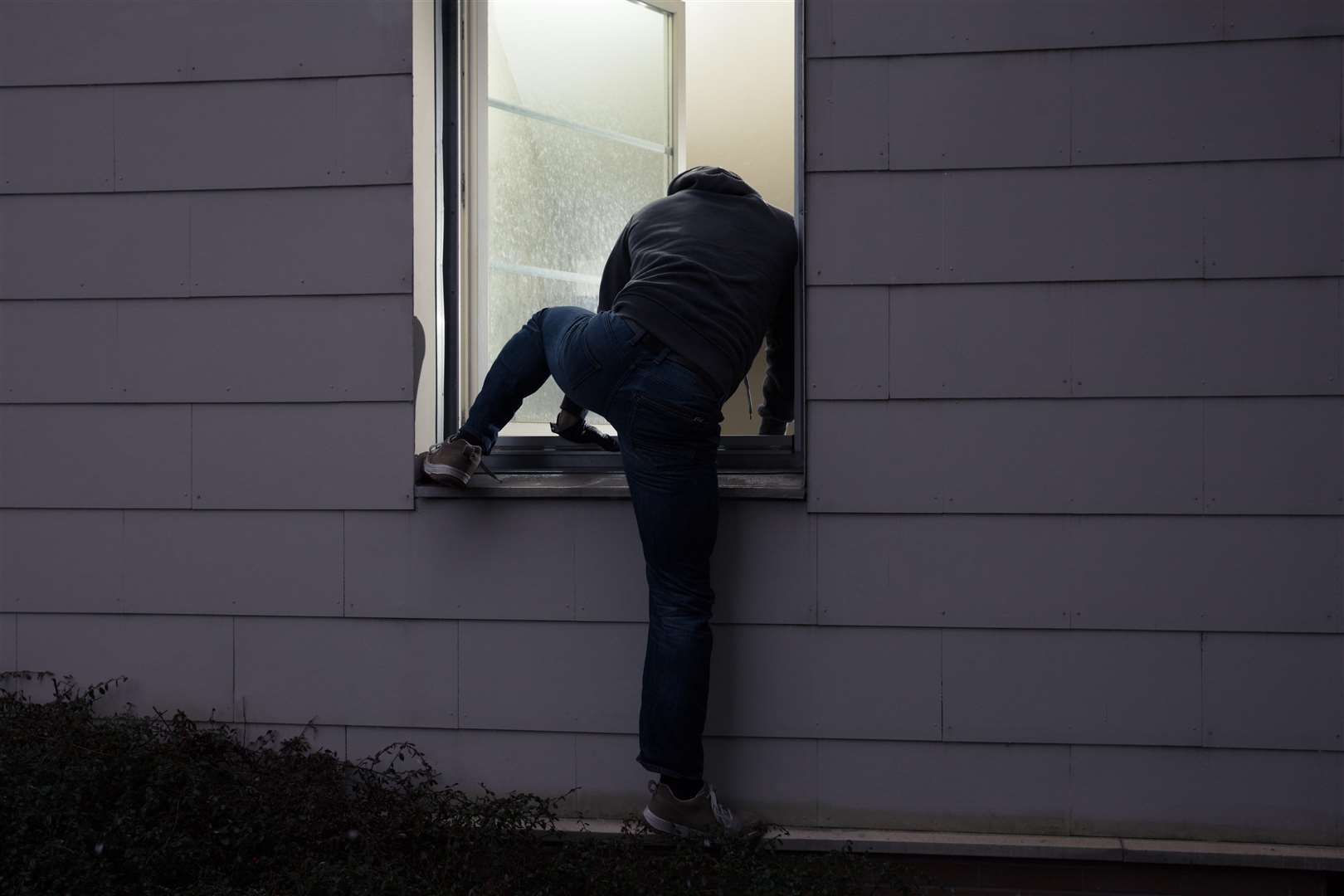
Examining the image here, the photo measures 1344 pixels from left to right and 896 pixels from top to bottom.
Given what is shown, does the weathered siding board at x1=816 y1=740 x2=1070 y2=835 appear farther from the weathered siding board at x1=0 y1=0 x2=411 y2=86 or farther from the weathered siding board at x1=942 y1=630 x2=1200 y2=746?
the weathered siding board at x1=0 y1=0 x2=411 y2=86

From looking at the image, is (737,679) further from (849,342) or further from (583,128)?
(583,128)

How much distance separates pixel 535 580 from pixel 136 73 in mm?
1770

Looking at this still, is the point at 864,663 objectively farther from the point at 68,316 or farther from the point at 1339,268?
the point at 68,316

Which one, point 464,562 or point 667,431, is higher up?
point 667,431

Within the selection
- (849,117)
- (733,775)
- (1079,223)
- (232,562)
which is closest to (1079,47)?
(1079,223)

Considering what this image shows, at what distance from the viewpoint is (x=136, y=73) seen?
3006mm

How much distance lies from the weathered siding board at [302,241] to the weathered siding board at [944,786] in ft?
5.66

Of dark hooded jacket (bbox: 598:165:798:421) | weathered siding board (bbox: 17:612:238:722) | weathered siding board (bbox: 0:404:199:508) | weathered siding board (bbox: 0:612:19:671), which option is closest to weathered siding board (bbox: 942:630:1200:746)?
dark hooded jacket (bbox: 598:165:798:421)

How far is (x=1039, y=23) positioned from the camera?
9.07 feet

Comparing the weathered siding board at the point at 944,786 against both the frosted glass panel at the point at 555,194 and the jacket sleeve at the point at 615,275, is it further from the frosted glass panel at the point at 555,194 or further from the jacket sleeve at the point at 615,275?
the frosted glass panel at the point at 555,194

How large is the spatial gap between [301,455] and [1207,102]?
8.22 feet

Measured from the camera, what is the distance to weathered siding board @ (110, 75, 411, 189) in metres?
2.95

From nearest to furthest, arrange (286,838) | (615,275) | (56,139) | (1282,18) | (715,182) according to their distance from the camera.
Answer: (286,838) < (1282,18) < (715,182) < (615,275) < (56,139)

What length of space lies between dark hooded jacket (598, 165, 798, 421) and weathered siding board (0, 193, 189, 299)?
3.95 feet
